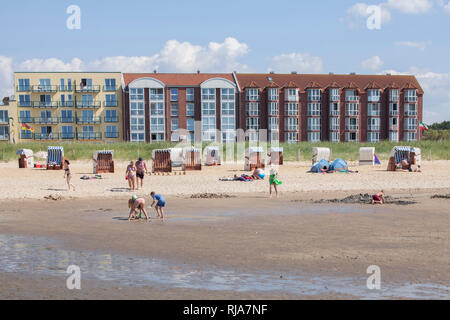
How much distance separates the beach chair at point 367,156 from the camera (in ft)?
140

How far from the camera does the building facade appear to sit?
76188 mm

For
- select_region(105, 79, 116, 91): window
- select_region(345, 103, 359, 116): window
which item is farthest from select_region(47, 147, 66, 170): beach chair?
select_region(345, 103, 359, 116): window

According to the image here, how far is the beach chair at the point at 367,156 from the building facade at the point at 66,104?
43358mm

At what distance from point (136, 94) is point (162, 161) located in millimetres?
43489

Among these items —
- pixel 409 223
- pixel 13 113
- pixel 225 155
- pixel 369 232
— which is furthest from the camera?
pixel 13 113

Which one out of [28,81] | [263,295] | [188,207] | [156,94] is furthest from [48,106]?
[263,295]

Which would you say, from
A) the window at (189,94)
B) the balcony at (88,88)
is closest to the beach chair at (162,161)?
the window at (189,94)

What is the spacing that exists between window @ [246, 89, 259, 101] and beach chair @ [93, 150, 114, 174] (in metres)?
45.6

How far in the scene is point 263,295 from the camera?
8.52 m

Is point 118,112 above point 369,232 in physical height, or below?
above

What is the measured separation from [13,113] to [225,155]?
3975 cm

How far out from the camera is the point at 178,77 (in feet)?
259
